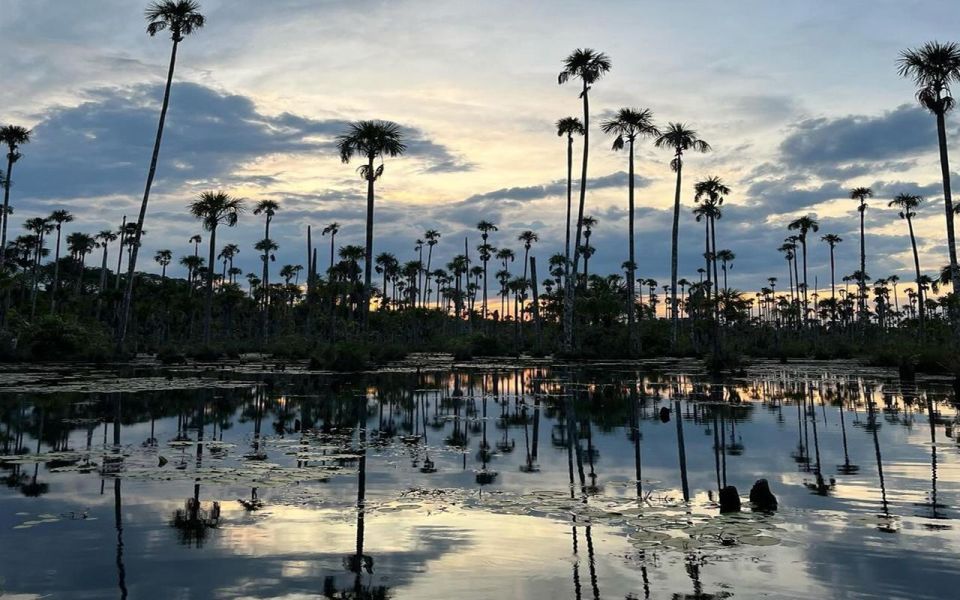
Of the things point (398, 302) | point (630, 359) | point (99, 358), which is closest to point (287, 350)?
point (99, 358)

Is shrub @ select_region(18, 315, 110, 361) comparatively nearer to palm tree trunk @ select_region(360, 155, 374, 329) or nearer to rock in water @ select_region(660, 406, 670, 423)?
palm tree trunk @ select_region(360, 155, 374, 329)

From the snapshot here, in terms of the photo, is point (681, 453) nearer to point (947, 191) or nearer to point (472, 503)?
point (472, 503)

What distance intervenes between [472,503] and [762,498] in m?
3.78

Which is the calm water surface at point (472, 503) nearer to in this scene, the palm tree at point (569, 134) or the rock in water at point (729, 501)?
the rock in water at point (729, 501)

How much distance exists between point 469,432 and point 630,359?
40.4 meters

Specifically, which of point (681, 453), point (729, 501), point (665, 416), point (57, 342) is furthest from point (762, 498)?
point (57, 342)

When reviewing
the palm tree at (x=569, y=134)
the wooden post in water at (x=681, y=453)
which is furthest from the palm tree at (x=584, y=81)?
the wooden post in water at (x=681, y=453)

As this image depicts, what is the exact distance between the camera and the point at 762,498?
8094mm

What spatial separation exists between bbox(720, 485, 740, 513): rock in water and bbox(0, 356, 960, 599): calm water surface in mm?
149

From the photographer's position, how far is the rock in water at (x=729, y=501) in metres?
7.83

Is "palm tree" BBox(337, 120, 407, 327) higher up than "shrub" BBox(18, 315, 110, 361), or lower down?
higher up

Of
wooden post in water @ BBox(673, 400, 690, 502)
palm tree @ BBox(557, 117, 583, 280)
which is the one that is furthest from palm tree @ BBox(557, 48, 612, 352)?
wooden post in water @ BBox(673, 400, 690, 502)

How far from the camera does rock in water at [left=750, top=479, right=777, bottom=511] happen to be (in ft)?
26.3

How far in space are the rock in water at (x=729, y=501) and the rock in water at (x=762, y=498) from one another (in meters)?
0.37
